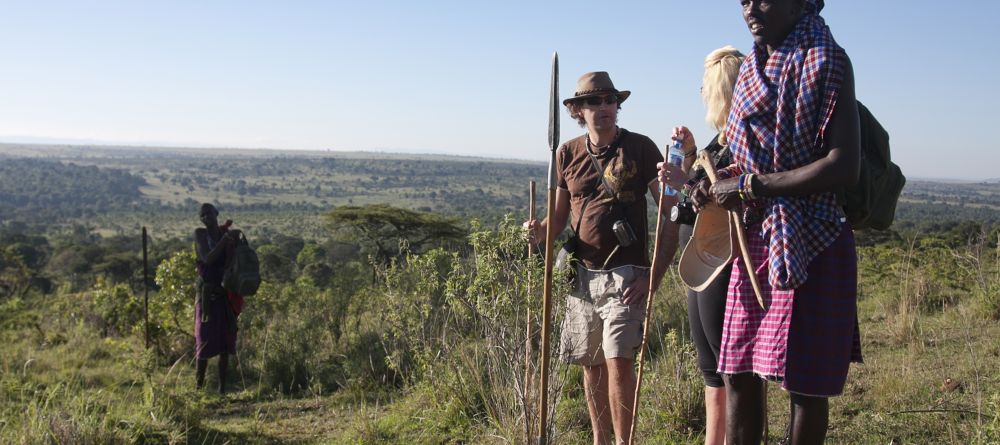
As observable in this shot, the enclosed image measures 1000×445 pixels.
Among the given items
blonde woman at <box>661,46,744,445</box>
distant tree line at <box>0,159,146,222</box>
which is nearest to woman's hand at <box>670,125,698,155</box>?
blonde woman at <box>661,46,744,445</box>

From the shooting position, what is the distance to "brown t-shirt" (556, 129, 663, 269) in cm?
310

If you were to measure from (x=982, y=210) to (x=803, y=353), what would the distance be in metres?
64.4

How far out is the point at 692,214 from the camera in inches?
98.0

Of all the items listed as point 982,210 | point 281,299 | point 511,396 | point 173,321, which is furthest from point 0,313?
point 982,210

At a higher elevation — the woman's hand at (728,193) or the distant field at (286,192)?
the woman's hand at (728,193)

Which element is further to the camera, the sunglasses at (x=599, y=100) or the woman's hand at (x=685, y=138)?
the sunglasses at (x=599, y=100)

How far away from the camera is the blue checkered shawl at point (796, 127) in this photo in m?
1.90

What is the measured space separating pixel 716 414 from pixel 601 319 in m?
0.64

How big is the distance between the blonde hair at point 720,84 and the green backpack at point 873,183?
451 mm

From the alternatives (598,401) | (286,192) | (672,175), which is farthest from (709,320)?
(286,192)

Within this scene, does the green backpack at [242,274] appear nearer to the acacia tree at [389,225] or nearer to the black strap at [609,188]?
the black strap at [609,188]

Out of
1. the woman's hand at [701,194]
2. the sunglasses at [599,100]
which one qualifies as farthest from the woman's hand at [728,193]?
the sunglasses at [599,100]

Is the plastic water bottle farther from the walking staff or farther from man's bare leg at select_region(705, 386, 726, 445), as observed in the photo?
man's bare leg at select_region(705, 386, 726, 445)

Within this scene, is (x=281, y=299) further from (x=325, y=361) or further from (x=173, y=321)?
(x=325, y=361)
